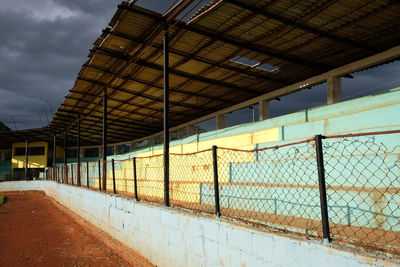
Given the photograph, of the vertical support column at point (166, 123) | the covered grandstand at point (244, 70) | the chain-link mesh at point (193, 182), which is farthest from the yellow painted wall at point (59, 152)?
the vertical support column at point (166, 123)

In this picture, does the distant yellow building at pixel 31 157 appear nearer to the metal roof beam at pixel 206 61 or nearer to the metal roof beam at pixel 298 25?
the metal roof beam at pixel 206 61

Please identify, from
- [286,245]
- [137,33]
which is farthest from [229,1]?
[286,245]

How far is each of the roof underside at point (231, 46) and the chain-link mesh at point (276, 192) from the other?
12.8 ft

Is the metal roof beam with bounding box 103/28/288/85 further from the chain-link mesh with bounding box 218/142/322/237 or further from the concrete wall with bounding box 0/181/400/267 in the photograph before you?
the concrete wall with bounding box 0/181/400/267

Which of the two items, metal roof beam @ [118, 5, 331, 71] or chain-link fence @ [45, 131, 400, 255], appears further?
metal roof beam @ [118, 5, 331, 71]

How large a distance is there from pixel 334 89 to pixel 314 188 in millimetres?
8739

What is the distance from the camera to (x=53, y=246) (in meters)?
8.59

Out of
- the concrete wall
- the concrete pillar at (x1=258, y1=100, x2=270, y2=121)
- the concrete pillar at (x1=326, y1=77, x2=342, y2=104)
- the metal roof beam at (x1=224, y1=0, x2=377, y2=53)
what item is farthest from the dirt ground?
the concrete pillar at (x1=258, y1=100, x2=270, y2=121)

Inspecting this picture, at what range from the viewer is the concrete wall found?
2.97 meters

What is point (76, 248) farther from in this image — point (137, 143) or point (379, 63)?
point (137, 143)

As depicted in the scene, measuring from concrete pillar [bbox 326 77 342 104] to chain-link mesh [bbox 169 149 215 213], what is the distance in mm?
6442

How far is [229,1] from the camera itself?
7.86 metres

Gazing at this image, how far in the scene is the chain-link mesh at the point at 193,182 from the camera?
860 cm

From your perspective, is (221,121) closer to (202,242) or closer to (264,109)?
(264,109)
